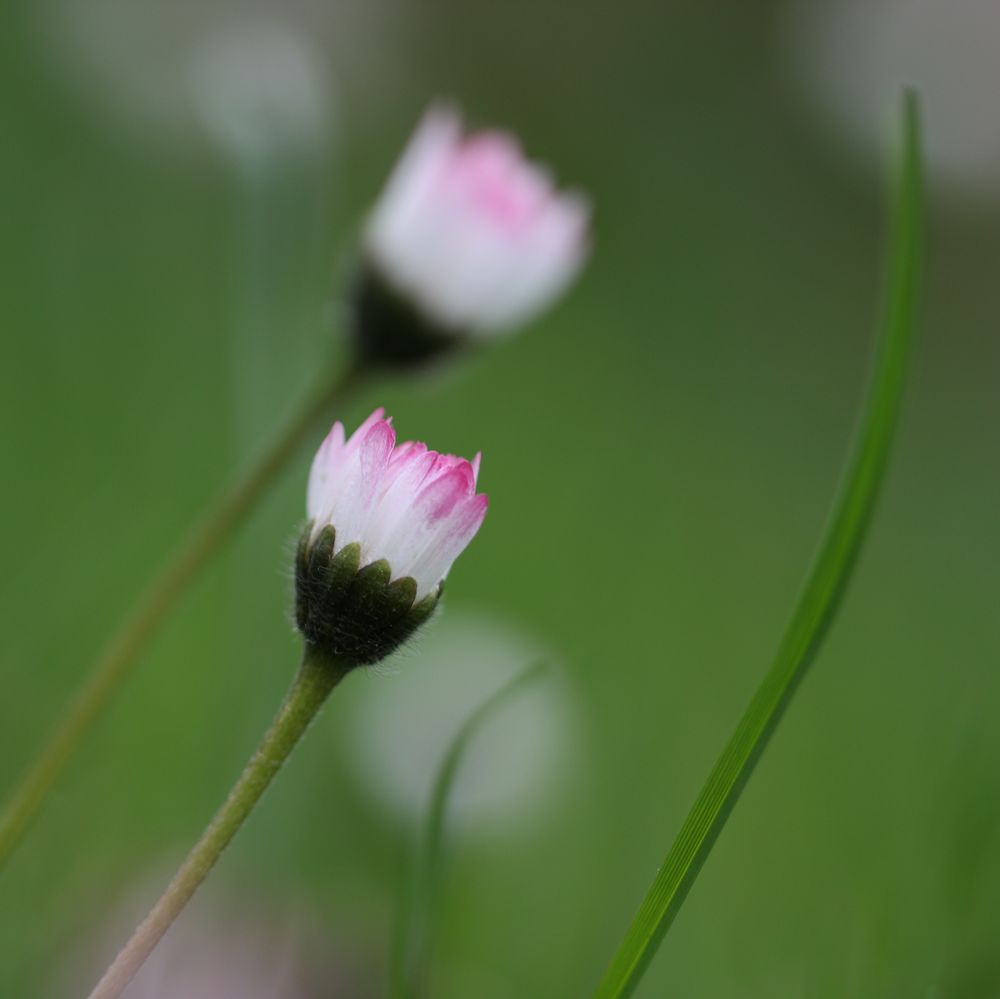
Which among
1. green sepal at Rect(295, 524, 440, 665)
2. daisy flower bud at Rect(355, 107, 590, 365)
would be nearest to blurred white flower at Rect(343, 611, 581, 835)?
daisy flower bud at Rect(355, 107, 590, 365)

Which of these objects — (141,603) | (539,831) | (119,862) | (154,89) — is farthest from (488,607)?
(154,89)

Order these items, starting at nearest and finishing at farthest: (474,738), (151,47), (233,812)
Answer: (233,812)
(474,738)
(151,47)

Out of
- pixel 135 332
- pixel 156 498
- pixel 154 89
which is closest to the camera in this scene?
pixel 156 498

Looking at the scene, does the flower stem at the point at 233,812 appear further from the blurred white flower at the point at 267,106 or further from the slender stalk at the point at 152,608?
the blurred white flower at the point at 267,106

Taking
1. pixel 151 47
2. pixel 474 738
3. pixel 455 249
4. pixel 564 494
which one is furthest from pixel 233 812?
pixel 151 47

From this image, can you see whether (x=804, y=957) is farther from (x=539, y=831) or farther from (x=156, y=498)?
(x=156, y=498)

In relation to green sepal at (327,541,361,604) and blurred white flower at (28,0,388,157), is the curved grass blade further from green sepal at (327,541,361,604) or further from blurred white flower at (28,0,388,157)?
blurred white flower at (28,0,388,157)

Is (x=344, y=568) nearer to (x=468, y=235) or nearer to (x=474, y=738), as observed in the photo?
(x=468, y=235)
